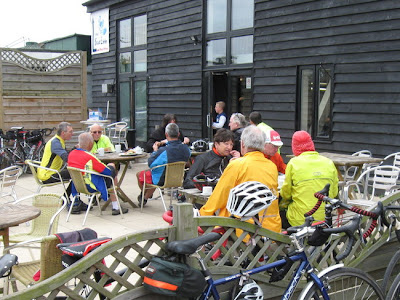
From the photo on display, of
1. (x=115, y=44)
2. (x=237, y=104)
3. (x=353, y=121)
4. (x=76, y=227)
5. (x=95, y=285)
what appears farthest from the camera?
(x=115, y=44)

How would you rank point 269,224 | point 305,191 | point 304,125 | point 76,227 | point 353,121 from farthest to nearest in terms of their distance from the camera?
point 304,125 < point 353,121 < point 76,227 < point 305,191 < point 269,224

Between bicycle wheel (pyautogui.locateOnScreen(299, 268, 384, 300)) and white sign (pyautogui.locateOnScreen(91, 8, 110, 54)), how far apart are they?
13865mm

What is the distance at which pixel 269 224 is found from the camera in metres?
3.89

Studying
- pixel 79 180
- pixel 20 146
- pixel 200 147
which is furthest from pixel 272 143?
pixel 20 146

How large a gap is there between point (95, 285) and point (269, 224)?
1694 millimetres

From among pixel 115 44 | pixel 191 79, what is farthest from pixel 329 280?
pixel 115 44

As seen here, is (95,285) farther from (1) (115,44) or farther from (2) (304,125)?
(1) (115,44)

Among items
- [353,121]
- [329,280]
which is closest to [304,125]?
[353,121]

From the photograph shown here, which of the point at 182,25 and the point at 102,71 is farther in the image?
the point at 102,71

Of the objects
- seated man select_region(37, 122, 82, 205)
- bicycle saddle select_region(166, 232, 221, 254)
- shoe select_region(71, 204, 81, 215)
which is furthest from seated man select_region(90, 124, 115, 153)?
bicycle saddle select_region(166, 232, 221, 254)

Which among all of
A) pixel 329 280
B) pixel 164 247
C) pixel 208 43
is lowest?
pixel 329 280

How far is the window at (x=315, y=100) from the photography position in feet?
29.4

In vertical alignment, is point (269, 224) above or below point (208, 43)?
below

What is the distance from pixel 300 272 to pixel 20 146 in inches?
384
